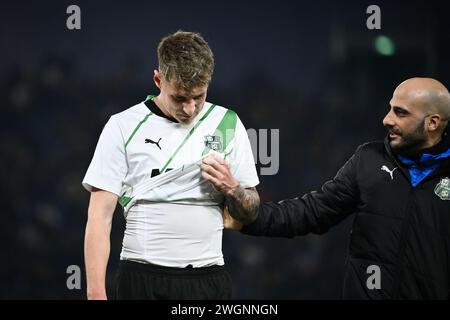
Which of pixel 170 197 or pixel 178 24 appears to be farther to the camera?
pixel 178 24

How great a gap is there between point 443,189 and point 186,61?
3.46ft

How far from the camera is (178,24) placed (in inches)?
160

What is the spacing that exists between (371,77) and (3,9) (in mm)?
2222

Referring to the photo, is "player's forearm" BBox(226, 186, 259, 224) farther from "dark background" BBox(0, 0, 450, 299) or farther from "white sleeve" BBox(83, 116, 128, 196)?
"dark background" BBox(0, 0, 450, 299)

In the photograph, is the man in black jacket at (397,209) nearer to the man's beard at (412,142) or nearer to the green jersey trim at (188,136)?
the man's beard at (412,142)

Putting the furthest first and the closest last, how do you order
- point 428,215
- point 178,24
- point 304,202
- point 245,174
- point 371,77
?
point 371,77 → point 178,24 → point 304,202 → point 428,215 → point 245,174

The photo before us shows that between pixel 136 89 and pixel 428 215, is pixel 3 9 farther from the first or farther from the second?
pixel 428 215

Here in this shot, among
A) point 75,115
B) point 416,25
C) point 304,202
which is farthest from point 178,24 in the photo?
point 304,202

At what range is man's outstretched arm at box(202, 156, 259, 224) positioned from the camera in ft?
6.93

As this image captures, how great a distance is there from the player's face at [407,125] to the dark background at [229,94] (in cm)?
160

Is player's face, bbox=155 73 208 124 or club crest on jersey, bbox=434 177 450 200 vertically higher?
player's face, bbox=155 73 208 124

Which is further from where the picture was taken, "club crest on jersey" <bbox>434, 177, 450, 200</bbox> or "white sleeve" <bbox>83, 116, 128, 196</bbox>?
"club crest on jersey" <bbox>434, 177, 450, 200</bbox>

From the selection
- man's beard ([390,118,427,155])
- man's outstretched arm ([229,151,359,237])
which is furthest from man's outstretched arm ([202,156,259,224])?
man's beard ([390,118,427,155])

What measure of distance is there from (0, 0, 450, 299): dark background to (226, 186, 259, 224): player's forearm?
6.28 feet
